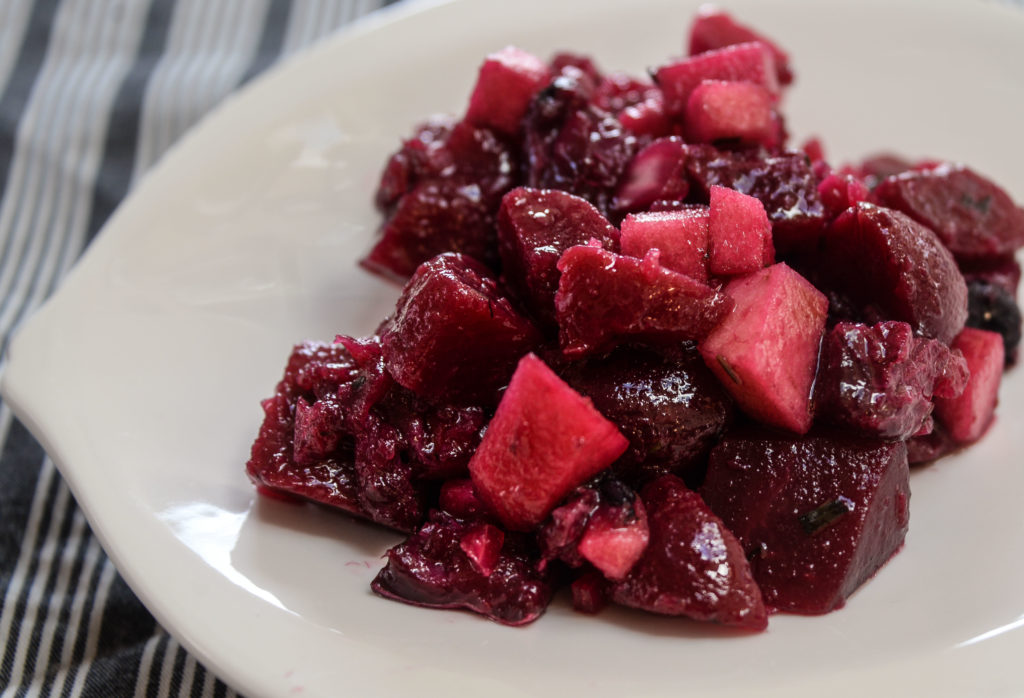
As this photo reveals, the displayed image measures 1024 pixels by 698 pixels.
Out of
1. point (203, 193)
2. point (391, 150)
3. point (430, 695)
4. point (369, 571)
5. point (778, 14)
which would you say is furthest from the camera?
point (778, 14)

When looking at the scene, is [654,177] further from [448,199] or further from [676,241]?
[448,199]

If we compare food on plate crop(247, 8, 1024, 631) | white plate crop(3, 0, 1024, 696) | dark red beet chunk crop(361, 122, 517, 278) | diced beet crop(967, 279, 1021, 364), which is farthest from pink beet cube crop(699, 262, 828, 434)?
dark red beet chunk crop(361, 122, 517, 278)

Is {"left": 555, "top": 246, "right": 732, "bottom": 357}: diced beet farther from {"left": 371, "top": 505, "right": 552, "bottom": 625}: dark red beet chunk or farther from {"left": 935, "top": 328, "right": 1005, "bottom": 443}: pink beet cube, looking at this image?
{"left": 935, "top": 328, "right": 1005, "bottom": 443}: pink beet cube

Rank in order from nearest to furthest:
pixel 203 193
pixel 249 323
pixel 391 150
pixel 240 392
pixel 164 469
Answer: pixel 164 469
pixel 240 392
pixel 249 323
pixel 203 193
pixel 391 150

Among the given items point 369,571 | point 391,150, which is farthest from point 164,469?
point 391,150

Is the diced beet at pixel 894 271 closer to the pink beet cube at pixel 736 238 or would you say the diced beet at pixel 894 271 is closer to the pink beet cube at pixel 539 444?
the pink beet cube at pixel 736 238

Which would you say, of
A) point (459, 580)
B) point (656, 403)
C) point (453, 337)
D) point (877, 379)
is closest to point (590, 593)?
point (459, 580)

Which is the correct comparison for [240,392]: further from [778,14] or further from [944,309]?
[778,14]
